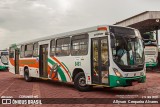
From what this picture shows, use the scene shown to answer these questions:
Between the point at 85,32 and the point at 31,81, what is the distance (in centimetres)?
862

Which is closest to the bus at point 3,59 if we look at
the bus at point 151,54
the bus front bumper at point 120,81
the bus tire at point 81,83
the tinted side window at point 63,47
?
the bus at point 151,54

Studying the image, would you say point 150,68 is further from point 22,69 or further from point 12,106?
point 12,106

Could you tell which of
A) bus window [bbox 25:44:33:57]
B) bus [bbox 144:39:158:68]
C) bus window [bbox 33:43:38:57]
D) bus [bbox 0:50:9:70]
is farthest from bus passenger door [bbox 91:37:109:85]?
bus [bbox 0:50:9:70]

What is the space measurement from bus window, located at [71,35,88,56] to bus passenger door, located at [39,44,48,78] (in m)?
3.63

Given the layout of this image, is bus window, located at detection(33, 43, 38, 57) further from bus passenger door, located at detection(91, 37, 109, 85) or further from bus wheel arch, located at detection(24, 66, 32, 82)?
bus passenger door, located at detection(91, 37, 109, 85)

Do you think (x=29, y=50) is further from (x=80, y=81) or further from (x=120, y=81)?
(x=120, y=81)

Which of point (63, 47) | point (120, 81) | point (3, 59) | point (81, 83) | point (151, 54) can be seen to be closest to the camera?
point (120, 81)

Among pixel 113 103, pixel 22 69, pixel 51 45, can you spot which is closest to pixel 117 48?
pixel 113 103

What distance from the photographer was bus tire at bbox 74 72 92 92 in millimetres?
14320

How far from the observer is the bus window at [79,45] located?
1432 cm

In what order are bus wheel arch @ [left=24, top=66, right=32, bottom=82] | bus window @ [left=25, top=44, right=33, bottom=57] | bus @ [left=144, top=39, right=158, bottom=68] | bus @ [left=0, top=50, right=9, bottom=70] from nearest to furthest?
bus window @ [left=25, top=44, right=33, bottom=57] < bus wheel arch @ [left=24, top=66, right=32, bottom=82] < bus @ [left=144, top=39, right=158, bottom=68] < bus @ [left=0, top=50, right=9, bottom=70]

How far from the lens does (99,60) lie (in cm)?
1339

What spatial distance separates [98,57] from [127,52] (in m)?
1.31

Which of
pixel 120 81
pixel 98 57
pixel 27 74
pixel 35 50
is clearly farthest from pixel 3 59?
pixel 120 81
